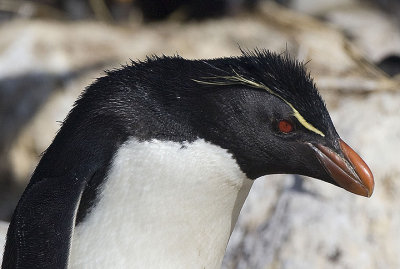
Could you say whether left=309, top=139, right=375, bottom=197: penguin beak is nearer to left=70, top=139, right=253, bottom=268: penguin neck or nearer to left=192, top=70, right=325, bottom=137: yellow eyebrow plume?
left=192, top=70, right=325, bottom=137: yellow eyebrow plume

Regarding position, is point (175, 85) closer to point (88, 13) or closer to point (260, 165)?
point (260, 165)

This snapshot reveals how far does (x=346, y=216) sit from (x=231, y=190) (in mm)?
1204

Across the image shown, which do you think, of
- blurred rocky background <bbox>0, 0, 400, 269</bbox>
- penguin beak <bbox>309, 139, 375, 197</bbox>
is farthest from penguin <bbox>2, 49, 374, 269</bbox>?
blurred rocky background <bbox>0, 0, 400, 269</bbox>

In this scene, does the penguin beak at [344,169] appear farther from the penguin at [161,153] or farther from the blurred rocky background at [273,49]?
the blurred rocky background at [273,49]

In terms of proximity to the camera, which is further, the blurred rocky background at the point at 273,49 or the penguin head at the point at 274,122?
the blurred rocky background at the point at 273,49

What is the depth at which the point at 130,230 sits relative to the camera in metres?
2.22

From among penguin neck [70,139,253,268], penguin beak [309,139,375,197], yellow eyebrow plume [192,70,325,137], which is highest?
yellow eyebrow plume [192,70,325,137]

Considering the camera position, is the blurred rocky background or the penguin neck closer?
the penguin neck

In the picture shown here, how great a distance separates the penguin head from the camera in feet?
7.05

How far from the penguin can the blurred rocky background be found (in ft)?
3.78

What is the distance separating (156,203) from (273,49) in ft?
8.55

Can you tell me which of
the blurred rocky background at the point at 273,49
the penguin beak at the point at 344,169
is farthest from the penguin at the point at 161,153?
the blurred rocky background at the point at 273,49

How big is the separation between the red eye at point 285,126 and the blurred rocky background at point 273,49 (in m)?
1.20

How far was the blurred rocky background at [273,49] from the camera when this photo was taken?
3316 millimetres
